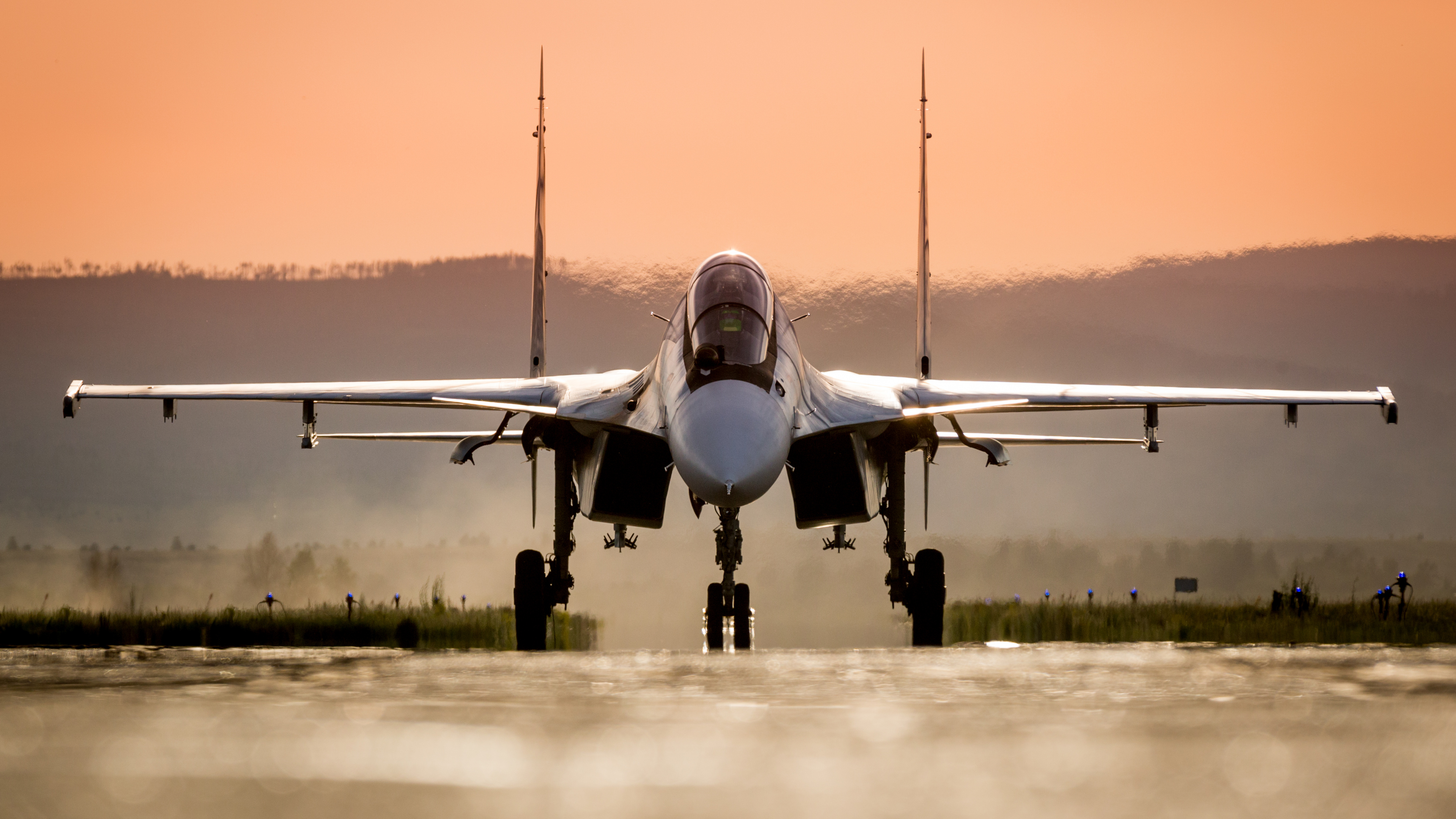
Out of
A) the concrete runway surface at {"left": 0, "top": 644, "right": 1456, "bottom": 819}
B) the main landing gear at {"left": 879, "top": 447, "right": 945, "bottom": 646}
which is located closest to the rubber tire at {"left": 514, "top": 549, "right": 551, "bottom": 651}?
the main landing gear at {"left": 879, "top": 447, "right": 945, "bottom": 646}

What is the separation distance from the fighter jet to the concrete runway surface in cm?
488

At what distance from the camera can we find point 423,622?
67.5 ft

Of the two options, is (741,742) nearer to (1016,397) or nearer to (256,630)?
(1016,397)

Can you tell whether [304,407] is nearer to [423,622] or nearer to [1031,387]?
[423,622]

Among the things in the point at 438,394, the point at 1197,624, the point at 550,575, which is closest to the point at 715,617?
the point at 550,575

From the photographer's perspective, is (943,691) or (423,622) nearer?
(943,691)

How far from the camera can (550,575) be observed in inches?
722

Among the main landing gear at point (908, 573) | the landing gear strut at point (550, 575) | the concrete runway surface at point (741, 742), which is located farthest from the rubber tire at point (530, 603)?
the concrete runway surface at point (741, 742)

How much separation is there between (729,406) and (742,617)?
511cm

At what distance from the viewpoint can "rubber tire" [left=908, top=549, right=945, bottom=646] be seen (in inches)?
727

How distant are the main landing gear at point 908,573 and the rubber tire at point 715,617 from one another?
2.15 m

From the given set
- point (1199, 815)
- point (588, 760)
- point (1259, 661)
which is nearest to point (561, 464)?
point (1259, 661)

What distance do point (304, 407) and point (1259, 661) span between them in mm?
11621

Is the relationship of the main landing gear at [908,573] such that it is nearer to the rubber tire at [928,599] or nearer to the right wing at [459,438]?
the rubber tire at [928,599]
